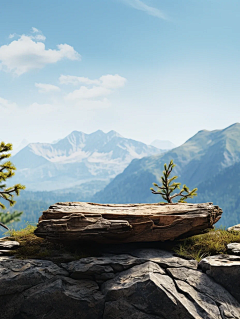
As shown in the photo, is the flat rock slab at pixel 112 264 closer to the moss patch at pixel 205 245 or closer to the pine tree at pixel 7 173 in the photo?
the moss patch at pixel 205 245

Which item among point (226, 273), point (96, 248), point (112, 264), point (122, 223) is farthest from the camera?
point (96, 248)

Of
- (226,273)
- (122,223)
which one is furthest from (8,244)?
(226,273)

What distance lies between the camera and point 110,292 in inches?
354

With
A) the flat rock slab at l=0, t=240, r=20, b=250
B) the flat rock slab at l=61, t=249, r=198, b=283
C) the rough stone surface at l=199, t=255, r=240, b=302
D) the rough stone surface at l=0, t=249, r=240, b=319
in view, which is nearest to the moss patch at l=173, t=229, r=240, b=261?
the flat rock slab at l=61, t=249, r=198, b=283

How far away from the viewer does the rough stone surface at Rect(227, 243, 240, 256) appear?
35.2 ft

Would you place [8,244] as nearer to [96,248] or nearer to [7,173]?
[96,248]

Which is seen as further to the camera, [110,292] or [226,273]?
[226,273]

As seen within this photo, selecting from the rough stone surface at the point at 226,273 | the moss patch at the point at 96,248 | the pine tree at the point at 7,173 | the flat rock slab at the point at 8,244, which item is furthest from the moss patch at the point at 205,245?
the pine tree at the point at 7,173

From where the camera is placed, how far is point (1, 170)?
51.7 feet

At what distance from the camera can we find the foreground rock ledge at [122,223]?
10648mm

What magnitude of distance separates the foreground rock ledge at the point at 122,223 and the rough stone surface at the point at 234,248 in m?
1.16

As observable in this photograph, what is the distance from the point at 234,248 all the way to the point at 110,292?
5.72 meters

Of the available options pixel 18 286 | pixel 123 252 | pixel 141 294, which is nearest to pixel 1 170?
pixel 18 286

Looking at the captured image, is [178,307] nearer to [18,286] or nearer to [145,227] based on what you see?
[145,227]
